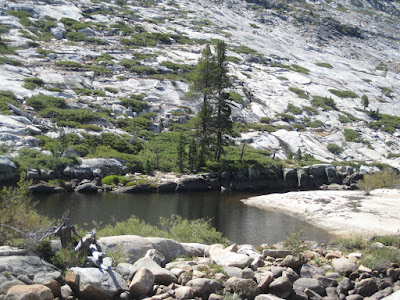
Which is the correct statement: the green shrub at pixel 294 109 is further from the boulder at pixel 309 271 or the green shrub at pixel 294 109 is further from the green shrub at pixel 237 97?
the boulder at pixel 309 271

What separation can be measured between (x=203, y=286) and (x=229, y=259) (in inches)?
89.2

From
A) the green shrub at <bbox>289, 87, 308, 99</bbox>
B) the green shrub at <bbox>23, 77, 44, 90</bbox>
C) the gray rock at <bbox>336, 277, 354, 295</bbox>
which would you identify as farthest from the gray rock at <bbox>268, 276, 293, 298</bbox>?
the green shrub at <bbox>289, 87, 308, 99</bbox>

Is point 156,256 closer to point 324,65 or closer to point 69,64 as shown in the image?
point 69,64

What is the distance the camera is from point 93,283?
28.3 feet

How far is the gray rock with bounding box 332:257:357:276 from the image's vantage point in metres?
12.1

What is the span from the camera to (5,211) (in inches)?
415

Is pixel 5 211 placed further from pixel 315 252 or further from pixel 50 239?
pixel 315 252

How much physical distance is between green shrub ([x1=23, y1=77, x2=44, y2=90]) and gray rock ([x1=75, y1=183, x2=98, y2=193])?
26.4 m

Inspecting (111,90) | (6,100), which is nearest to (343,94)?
(111,90)

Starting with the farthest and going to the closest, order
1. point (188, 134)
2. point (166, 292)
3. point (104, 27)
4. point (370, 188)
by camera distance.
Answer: point (104, 27) → point (188, 134) → point (370, 188) → point (166, 292)

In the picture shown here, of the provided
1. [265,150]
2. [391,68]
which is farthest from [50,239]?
[391,68]

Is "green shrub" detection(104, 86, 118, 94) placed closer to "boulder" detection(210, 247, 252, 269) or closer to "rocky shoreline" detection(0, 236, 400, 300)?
"rocky shoreline" detection(0, 236, 400, 300)

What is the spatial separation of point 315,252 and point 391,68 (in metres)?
119

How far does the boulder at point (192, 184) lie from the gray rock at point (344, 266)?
27.4 metres
